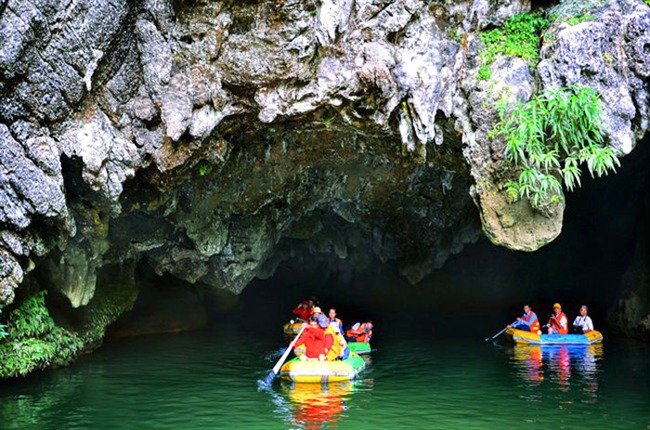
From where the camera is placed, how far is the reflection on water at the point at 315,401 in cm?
930

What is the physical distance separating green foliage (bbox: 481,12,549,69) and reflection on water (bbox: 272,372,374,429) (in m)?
6.31

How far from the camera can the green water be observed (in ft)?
30.7

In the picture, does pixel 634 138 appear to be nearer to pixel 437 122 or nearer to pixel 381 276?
pixel 437 122

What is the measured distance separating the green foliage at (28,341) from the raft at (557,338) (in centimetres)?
1135

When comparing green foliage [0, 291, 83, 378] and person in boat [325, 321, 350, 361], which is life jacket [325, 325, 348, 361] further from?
green foliage [0, 291, 83, 378]

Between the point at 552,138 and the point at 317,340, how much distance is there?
5495 millimetres

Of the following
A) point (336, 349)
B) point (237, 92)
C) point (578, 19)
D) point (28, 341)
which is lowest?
point (336, 349)

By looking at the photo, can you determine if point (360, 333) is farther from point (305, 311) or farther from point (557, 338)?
point (557, 338)

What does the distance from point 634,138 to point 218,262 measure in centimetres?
1048

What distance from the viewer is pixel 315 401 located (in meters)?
10.5

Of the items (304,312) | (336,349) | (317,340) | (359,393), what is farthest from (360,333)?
(359,393)

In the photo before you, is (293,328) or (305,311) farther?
(305,311)

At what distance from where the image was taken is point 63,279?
13195 millimetres

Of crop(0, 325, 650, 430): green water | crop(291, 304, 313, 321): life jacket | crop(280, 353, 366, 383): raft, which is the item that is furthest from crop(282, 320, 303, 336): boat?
crop(280, 353, 366, 383): raft
